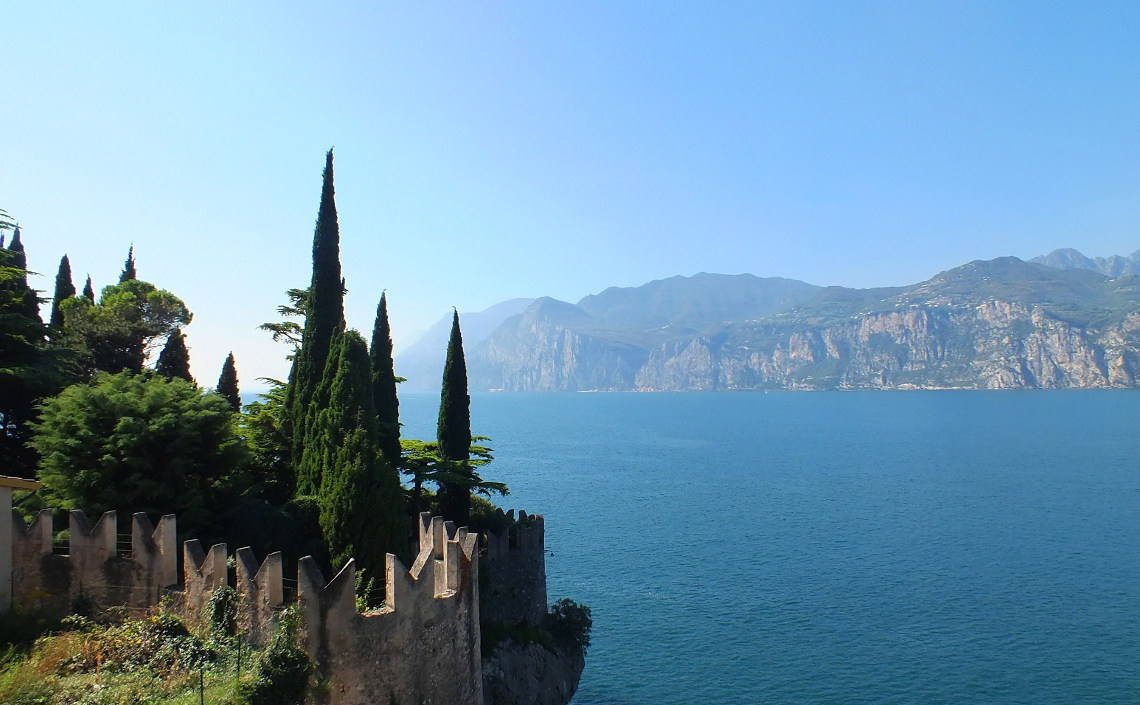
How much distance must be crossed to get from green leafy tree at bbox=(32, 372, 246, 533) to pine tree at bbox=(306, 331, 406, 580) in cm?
294

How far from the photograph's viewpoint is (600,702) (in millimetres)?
27562

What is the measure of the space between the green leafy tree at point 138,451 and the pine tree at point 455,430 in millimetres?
9986

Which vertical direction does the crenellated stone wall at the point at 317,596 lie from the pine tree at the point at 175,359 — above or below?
below

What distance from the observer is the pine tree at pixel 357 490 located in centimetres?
1938

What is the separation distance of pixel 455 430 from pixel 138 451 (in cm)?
1470

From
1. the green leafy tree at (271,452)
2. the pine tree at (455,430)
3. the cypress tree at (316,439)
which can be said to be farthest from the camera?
the pine tree at (455,430)

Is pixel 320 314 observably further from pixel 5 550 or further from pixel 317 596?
pixel 317 596

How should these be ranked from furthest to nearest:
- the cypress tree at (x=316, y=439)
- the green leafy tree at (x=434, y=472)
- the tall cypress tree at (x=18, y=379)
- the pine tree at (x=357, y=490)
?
the green leafy tree at (x=434, y=472) → the tall cypress tree at (x=18, y=379) → the cypress tree at (x=316, y=439) → the pine tree at (x=357, y=490)

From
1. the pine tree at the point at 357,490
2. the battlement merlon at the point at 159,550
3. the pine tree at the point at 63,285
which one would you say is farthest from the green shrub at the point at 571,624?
the pine tree at the point at 63,285

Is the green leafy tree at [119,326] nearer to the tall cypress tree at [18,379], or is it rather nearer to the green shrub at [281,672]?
the tall cypress tree at [18,379]

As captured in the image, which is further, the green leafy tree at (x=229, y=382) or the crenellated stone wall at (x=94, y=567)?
the green leafy tree at (x=229, y=382)

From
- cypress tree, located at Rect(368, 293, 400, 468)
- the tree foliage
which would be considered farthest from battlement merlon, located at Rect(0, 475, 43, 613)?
A: cypress tree, located at Rect(368, 293, 400, 468)

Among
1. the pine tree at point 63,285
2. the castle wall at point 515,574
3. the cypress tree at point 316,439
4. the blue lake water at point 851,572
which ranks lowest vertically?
the blue lake water at point 851,572

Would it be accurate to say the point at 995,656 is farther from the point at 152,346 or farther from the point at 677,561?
the point at 152,346
